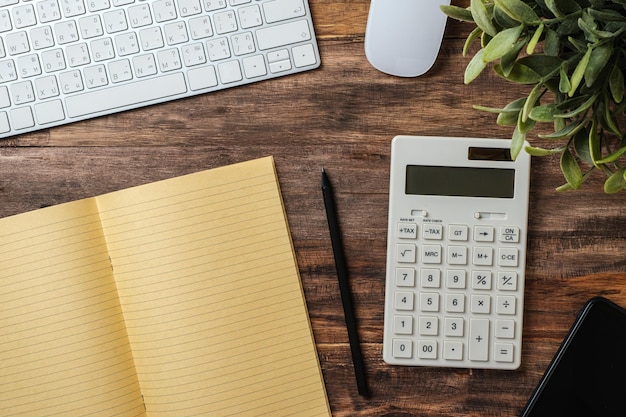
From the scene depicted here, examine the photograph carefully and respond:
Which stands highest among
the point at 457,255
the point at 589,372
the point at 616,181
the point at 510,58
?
the point at 510,58

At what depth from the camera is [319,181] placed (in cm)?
73

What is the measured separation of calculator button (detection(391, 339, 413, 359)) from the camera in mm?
715

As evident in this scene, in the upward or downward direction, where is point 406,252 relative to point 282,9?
downward

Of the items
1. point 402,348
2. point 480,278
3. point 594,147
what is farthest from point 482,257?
point 594,147

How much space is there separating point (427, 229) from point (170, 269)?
0.28m

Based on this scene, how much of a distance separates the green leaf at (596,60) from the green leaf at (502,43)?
5cm

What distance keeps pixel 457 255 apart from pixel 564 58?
0.26 meters

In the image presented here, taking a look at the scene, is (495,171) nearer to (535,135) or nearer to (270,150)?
(535,135)

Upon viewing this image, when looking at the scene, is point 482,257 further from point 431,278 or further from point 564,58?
point 564,58

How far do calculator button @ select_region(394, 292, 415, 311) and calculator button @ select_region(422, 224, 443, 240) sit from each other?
2.6 inches

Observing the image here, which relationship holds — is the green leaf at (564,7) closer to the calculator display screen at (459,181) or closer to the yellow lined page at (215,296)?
the calculator display screen at (459,181)

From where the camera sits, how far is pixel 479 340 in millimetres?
713

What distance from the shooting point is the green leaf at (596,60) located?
46 centimetres

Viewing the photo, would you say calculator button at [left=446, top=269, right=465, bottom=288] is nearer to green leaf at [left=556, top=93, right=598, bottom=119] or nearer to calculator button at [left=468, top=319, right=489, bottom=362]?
calculator button at [left=468, top=319, right=489, bottom=362]
